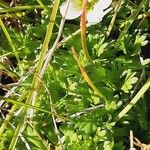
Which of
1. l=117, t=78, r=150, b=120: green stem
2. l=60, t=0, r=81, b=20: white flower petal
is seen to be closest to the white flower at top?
l=60, t=0, r=81, b=20: white flower petal

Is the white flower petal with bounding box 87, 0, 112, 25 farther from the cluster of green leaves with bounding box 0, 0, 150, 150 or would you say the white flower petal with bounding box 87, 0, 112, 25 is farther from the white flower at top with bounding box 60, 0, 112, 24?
the cluster of green leaves with bounding box 0, 0, 150, 150

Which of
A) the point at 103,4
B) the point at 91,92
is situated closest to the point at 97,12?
the point at 103,4

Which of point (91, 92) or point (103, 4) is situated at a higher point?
point (103, 4)

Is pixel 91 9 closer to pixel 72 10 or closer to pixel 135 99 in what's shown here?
pixel 72 10

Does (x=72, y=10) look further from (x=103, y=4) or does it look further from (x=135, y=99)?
(x=135, y=99)

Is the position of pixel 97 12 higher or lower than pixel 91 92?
higher

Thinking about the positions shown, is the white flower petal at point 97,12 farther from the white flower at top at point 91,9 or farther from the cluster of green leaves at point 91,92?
the cluster of green leaves at point 91,92
